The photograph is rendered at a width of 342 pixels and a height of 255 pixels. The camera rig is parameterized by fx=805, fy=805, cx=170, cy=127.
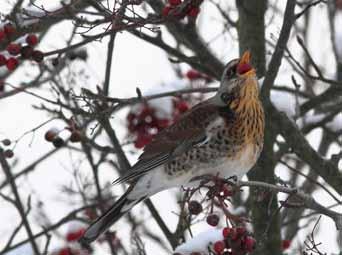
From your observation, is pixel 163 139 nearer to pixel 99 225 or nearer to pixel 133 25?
pixel 99 225

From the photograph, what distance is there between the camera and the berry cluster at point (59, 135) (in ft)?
15.6

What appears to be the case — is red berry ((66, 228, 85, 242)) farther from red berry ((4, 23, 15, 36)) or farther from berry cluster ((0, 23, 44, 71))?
red berry ((4, 23, 15, 36))

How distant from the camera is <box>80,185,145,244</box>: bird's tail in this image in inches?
182

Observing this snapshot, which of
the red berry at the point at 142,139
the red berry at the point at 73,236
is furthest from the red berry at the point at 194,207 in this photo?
the red berry at the point at 73,236

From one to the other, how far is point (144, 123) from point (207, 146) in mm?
969

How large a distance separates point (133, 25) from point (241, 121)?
111cm

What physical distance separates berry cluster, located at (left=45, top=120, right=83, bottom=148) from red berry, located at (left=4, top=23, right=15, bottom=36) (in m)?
0.65

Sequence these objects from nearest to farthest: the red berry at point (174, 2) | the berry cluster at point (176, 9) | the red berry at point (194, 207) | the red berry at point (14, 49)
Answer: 1. the red berry at point (194, 207)
2. the berry cluster at point (176, 9)
3. the red berry at point (174, 2)
4. the red berry at point (14, 49)

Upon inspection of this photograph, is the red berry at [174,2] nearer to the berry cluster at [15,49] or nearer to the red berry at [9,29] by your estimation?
the berry cluster at [15,49]

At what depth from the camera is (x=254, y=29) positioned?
5516 millimetres

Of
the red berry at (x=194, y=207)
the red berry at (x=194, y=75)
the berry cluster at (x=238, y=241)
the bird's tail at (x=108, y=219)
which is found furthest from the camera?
the red berry at (x=194, y=75)

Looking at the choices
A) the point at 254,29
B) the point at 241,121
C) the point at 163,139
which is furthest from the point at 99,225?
the point at 254,29

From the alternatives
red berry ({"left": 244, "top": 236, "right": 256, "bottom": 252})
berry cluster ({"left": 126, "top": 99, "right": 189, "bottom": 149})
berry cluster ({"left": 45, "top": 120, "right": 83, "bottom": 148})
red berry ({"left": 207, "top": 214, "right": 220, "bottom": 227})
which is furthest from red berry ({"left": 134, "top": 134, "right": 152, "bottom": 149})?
red berry ({"left": 244, "top": 236, "right": 256, "bottom": 252})

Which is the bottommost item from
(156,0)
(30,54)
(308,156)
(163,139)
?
(308,156)
